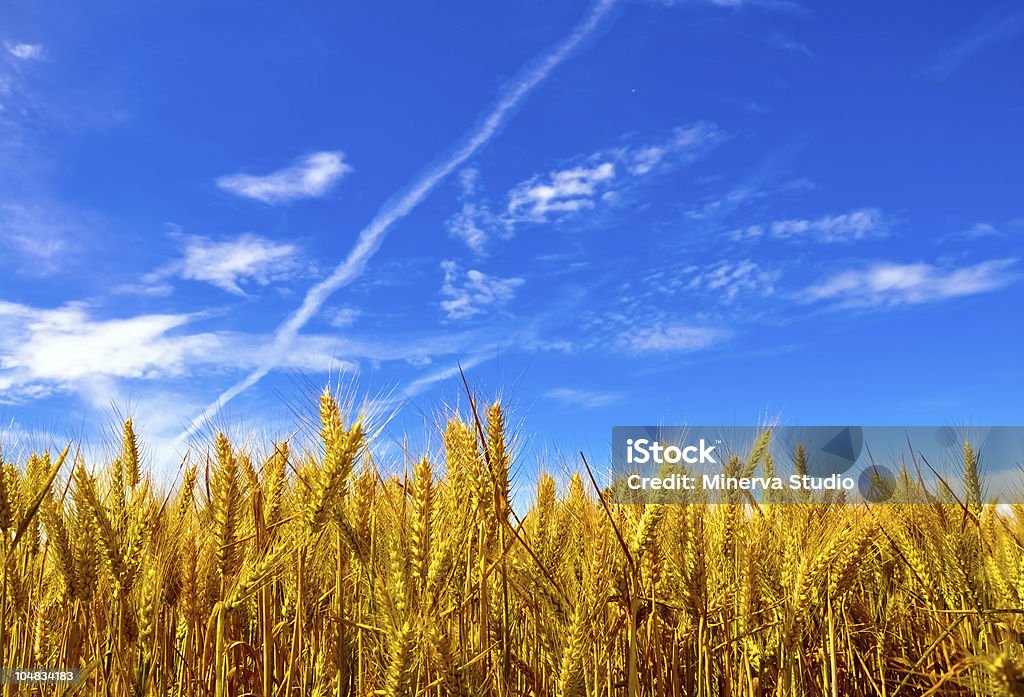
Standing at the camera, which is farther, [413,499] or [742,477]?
[742,477]

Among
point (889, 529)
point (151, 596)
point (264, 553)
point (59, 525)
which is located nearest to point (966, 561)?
point (889, 529)

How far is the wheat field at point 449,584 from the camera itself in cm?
280

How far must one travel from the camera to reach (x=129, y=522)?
119 inches

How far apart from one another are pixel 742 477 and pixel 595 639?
1816 millimetres

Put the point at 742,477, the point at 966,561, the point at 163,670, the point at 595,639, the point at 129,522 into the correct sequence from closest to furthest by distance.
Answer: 1. the point at 595,639
2. the point at 129,522
3. the point at 163,670
4. the point at 966,561
5. the point at 742,477

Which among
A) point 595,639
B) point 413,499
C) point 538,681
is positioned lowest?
point 538,681

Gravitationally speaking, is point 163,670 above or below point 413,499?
below

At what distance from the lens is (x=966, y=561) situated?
3.77 m

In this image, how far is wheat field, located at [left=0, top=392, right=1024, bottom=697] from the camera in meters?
2.80

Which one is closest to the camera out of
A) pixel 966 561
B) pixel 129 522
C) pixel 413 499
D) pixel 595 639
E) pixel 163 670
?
pixel 595 639

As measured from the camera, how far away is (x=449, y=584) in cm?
300

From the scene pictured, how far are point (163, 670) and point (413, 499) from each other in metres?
1.34

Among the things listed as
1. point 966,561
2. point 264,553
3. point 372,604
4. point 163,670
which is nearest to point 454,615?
point 372,604

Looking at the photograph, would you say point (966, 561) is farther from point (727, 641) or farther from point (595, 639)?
point (595, 639)
